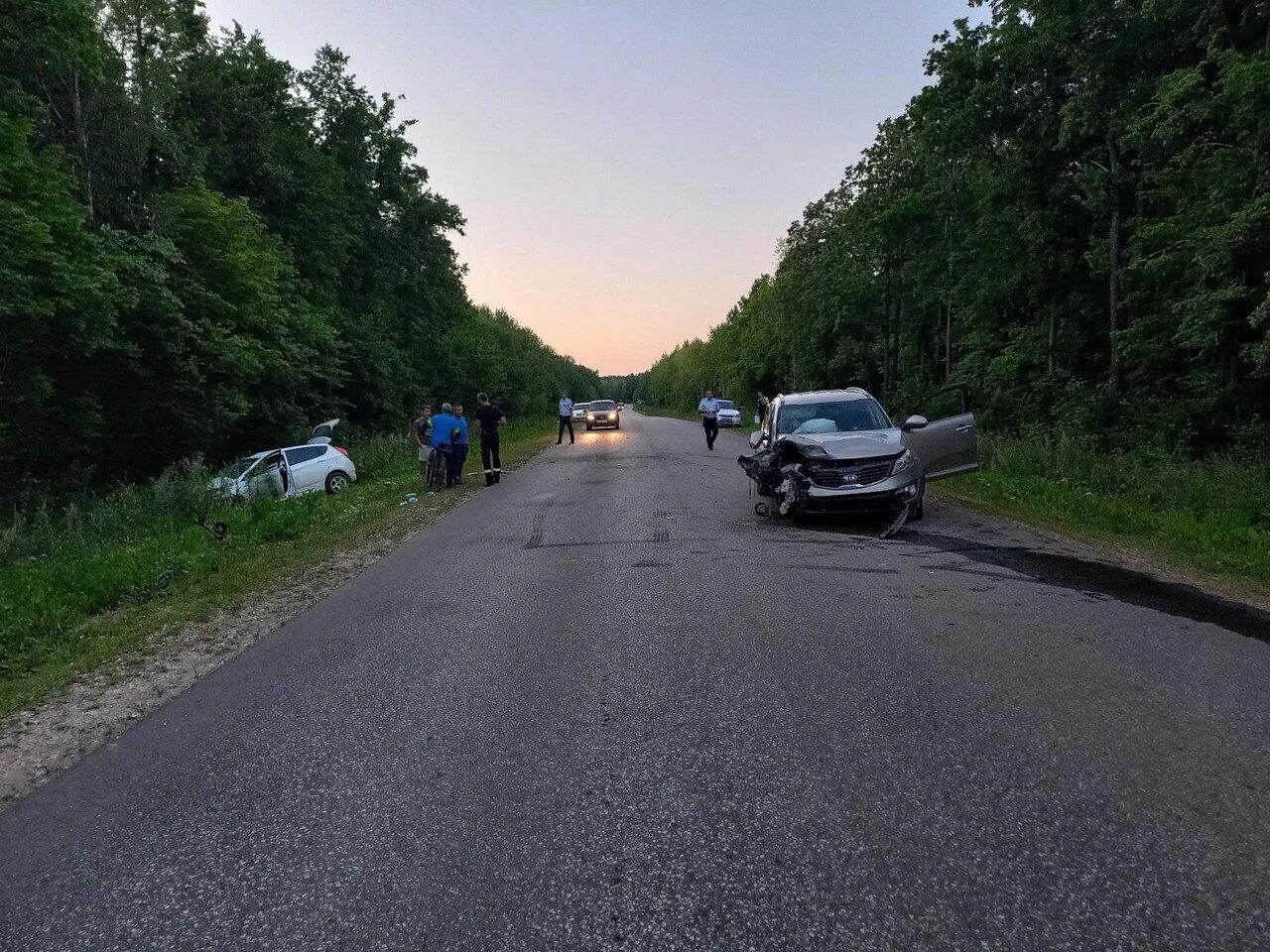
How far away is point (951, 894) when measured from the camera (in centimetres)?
244

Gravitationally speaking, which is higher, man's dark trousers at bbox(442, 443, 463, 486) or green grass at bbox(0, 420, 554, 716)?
man's dark trousers at bbox(442, 443, 463, 486)

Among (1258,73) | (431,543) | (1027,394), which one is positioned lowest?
(431,543)

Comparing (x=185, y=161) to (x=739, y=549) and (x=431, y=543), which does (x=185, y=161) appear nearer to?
(x=431, y=543)

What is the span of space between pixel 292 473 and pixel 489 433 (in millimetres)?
5288

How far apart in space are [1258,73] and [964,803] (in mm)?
14596

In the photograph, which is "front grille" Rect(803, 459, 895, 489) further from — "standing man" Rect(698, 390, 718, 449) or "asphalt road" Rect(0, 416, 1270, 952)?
"standing man" Rect(698, 390, 718, 449)

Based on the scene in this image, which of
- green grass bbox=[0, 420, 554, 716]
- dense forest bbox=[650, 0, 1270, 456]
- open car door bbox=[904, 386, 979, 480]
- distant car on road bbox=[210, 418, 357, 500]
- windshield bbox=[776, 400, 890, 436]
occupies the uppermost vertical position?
dense forest bbox=[650, 0, 1270, 456]

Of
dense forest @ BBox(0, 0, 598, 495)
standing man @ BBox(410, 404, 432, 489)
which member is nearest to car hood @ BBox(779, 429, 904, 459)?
standing man @ BBox(410, 404, 432, 489)

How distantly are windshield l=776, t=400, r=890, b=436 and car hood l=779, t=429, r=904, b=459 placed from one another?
370 millimetres

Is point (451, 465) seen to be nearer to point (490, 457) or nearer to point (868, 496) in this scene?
point (490, 457)

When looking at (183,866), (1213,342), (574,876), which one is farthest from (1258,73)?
(183,866)

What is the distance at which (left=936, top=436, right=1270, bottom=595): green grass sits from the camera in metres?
8.05

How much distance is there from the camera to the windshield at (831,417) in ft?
35.7

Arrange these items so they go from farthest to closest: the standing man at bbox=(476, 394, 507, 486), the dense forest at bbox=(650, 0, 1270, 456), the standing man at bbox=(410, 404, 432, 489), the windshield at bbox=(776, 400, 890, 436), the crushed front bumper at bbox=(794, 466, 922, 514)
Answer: the standing man at bbox=(410, 404, 432, 489) → the standing man at bbox=(476, 394, 507, 486) → the dense forest at bbox=(650, 0, 1270, 456) → the windshield at bbox=(776, 400, 890, 436) → the crushed front bumper at bbox=(794, 466, 922, 514)
